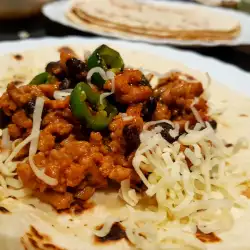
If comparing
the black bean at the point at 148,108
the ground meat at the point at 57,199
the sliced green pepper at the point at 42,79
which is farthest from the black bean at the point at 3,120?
the black bean at the point at 148,108

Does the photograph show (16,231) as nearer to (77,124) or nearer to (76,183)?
(76,183)

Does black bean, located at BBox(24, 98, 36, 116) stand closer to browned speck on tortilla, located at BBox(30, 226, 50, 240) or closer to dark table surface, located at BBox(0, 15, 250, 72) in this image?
browned speck on tortilla, located at BBox(30, 226, 50, 240)

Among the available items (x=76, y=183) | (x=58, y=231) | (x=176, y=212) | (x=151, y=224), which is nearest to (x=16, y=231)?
(x=58, y=231)

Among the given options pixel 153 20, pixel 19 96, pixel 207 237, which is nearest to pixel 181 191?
pixel 207 237

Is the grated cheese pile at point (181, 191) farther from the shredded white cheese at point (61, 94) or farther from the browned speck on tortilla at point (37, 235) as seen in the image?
the shredded white cheese at point (61, 94)

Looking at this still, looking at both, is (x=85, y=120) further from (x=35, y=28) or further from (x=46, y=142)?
(x=35, y=28)

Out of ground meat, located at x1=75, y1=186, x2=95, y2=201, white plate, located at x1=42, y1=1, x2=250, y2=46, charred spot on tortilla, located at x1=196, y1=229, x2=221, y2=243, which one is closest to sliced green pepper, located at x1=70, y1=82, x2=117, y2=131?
ground meat, located at x1=75, y1=186, x2=95, y2=201
